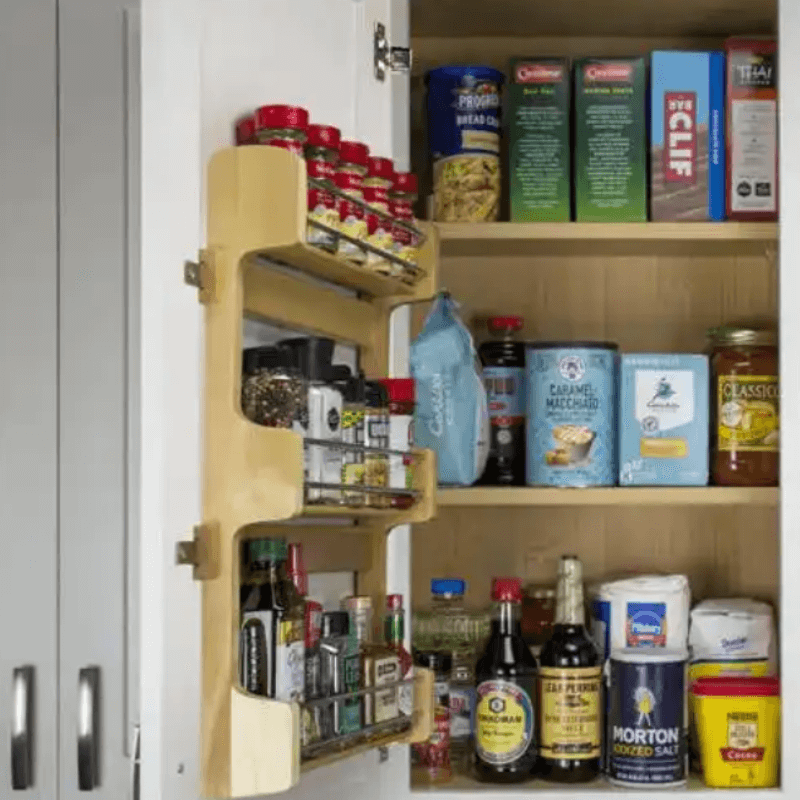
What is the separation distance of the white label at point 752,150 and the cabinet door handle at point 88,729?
1.21 m

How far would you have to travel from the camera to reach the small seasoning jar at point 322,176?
6.37 ft

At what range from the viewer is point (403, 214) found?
7.33 ft

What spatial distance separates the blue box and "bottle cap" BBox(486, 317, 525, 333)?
21 centimetres

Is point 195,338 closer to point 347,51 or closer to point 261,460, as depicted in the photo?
point 261,460

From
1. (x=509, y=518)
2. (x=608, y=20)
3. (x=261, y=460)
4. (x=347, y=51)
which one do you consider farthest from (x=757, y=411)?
(x=261, y=460)

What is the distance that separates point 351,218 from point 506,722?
2.97 ft

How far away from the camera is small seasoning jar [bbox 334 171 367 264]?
79.3 inches

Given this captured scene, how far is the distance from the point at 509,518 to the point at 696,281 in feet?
1.64

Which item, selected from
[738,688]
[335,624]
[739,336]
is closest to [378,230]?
[335,624]

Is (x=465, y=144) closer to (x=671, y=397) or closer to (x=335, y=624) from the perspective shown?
(x=671, y=397)

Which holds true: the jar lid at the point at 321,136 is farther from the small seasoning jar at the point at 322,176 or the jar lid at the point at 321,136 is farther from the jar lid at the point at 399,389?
the jar lid at the point at 399,389

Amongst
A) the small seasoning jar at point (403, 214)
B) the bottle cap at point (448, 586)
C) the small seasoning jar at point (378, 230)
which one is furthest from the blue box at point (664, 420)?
the small seasoning jar at point (378, 230)

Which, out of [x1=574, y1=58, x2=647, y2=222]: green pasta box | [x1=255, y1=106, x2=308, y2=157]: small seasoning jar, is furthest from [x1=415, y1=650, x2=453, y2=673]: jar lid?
[x1=255, y1=106, x2=308, y2=157]: small seasoning jar

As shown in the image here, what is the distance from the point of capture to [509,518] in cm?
298
